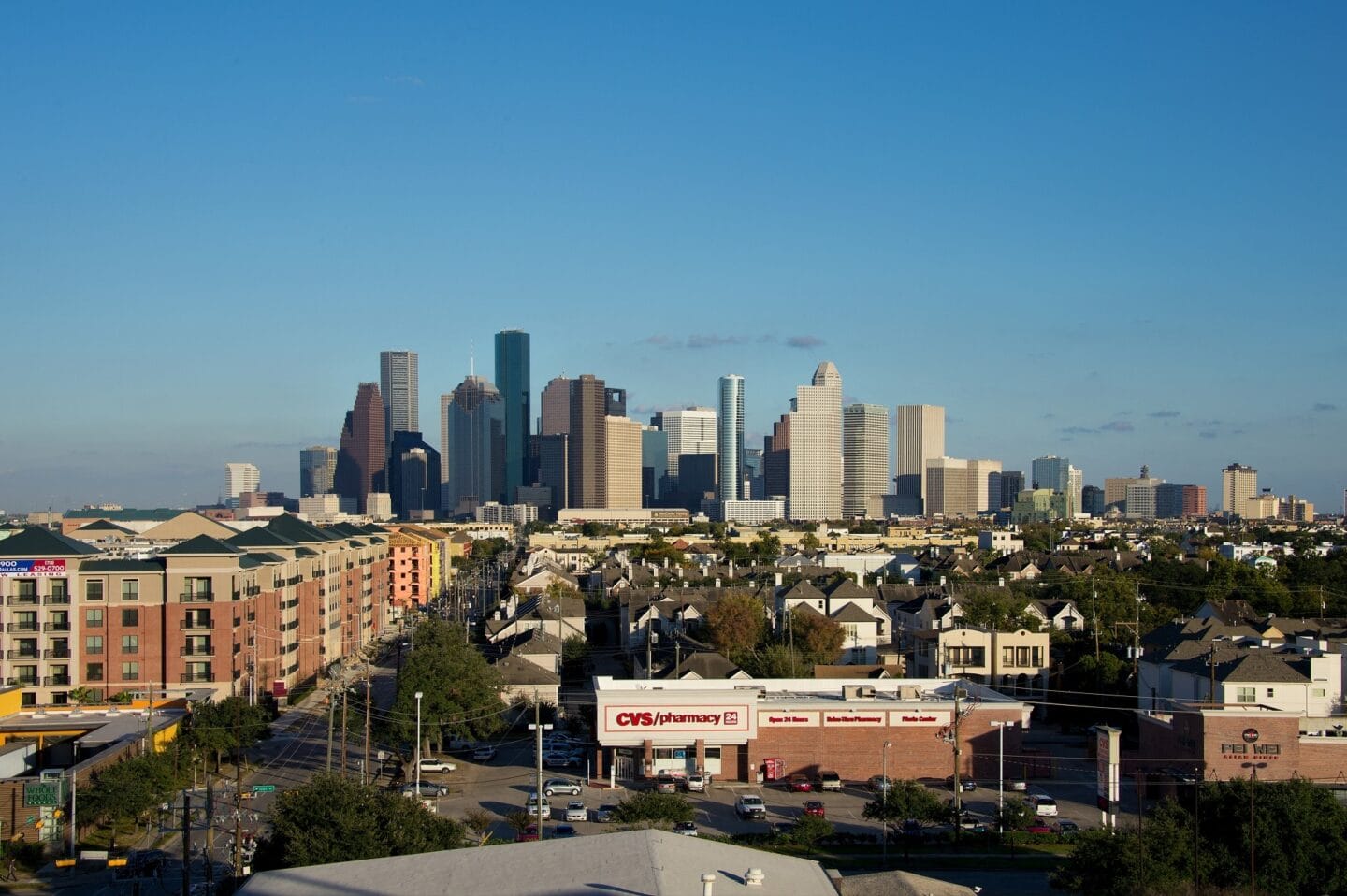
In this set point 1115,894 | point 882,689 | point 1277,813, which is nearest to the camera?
point 1115,894

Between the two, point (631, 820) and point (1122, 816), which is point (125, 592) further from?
point (1122, 816)

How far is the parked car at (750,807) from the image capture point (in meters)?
29.1

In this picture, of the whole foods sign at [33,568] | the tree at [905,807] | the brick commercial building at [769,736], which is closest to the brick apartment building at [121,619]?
the whole foods sign at [33,568]

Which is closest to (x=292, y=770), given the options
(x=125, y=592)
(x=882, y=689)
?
(x=125, y=592)

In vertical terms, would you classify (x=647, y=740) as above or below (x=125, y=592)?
below

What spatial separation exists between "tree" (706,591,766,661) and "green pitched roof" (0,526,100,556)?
23.1 m

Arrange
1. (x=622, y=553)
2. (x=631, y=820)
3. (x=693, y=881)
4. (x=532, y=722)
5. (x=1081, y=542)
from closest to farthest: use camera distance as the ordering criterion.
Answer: (x=693, y=881), (x=631, y=820), (x=532, y=722), (x=622, y=553), (x=1081, y=542)

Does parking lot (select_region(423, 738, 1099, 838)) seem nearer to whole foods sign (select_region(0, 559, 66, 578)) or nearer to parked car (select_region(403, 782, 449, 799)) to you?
parked car (select_region(403, 782, 449, 799))

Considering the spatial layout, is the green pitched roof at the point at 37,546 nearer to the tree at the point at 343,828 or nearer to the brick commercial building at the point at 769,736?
the brick commercial building at the point at 769,736

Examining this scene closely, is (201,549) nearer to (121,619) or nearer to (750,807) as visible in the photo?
(121,619)

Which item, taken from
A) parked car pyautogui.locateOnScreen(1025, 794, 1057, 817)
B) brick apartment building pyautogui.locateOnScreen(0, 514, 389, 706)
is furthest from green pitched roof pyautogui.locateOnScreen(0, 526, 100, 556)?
parked car pyautogui.locateOnScreen(1025, 794, 1057, 817)

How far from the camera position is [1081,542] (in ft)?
446

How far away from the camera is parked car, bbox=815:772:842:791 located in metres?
32.8

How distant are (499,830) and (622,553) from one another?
8825cm
